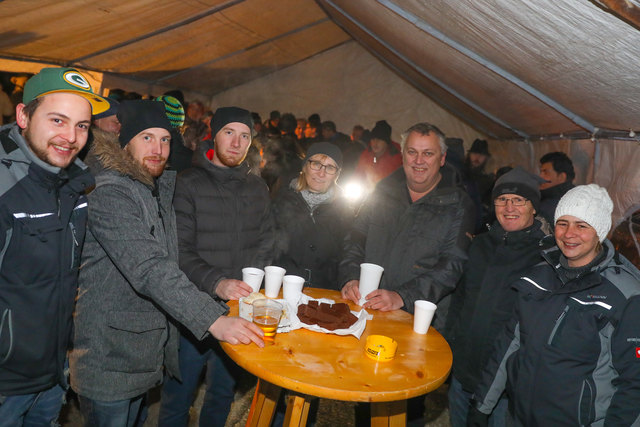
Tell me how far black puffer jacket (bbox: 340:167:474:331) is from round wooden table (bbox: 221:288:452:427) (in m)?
0.42

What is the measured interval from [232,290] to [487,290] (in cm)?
156

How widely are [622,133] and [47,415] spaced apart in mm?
5065

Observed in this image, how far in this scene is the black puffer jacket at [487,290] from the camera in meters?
2.57

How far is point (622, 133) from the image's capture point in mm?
4133

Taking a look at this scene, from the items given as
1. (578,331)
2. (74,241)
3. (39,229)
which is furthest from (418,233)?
(39,229)

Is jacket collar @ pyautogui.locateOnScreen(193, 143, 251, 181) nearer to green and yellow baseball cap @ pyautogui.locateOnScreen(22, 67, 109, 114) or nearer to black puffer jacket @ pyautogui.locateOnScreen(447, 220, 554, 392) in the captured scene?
green and yellow baseball cap @ pyautogui.locateOnScreen(22, 67, 109, 114)

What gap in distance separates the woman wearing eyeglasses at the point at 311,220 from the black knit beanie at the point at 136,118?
47.0 inches

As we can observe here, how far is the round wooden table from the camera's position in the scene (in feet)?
5.65

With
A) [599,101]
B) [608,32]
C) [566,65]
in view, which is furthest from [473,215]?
[599,101]

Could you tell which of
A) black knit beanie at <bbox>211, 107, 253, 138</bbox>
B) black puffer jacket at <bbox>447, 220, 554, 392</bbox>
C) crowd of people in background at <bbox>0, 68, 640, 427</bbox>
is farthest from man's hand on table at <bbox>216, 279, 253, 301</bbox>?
black puffer jacket at <bbox>447, 220, 554, 392</bbox>

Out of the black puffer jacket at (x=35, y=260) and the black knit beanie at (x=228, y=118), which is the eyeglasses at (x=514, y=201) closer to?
the black knit beanie at (x=228, y=118)

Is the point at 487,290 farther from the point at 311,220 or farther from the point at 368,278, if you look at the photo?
the point at 311,220

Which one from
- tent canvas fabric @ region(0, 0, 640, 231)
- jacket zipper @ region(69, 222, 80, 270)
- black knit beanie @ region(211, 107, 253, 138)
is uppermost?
tent canvas fabric @ region(0, 0, 640, 231)

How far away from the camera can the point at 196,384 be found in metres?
2.85
